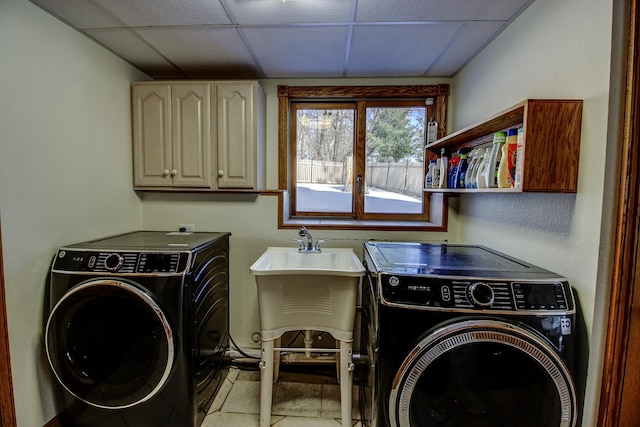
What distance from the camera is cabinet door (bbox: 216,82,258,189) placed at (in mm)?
1999

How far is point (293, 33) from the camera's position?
1612 millimetres

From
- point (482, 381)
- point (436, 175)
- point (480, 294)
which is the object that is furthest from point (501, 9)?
point (482, 381)

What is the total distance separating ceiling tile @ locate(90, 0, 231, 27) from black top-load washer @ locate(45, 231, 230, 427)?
1.17m

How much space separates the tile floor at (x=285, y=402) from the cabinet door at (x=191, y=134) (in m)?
1.40

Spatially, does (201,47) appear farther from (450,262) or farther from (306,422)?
(306,422)

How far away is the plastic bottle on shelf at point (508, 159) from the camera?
Result: 1222 millimetres

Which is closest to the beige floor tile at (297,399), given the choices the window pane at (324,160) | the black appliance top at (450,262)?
the black appliance top at (450,262)

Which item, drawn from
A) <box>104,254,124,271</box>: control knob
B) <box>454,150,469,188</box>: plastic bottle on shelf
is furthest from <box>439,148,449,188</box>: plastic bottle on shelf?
<box>104,254,124,271</box>: control knob

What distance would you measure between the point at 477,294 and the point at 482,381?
1.07 ft

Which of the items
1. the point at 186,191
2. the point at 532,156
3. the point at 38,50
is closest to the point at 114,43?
the point at 38,50

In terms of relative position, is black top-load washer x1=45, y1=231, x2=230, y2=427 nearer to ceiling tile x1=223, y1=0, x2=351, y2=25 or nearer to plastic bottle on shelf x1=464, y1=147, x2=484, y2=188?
ceiling tile x1=223, y1=0, x2=351, y2=25

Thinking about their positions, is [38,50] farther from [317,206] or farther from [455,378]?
[455,378]

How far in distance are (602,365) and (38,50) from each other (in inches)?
106

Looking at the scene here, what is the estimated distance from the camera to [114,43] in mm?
1742
